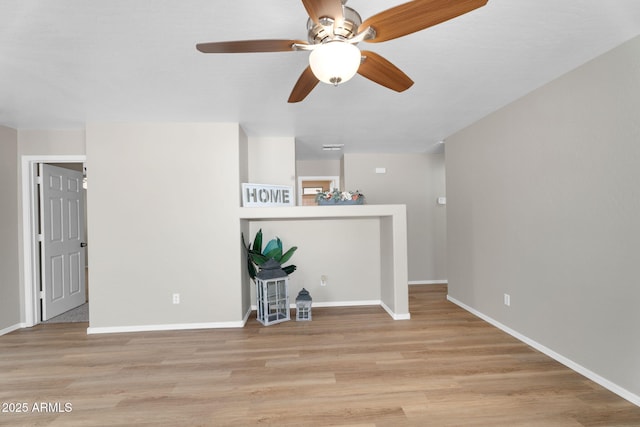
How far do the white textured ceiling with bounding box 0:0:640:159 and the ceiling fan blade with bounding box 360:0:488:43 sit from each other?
1.26 ft

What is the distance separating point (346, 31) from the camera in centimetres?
137

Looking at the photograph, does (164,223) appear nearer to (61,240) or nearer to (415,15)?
(61,240)

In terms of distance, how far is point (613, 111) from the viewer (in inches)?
83.4

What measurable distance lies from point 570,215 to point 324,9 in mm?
2454

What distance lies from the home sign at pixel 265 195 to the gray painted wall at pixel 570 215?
2277 mm

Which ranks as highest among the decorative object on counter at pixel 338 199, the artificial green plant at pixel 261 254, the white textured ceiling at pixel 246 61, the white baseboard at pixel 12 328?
the white textured ceiling at pixel 246 61

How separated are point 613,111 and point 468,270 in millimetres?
2255

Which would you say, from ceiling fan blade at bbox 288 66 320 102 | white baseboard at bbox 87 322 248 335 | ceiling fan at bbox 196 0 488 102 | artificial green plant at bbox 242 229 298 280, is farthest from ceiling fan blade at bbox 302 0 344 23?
white baseboard at bbox 87 322 248 335

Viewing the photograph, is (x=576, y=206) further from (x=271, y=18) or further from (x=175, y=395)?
(x=175, y=395)

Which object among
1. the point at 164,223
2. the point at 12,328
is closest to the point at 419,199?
the point at 164,223

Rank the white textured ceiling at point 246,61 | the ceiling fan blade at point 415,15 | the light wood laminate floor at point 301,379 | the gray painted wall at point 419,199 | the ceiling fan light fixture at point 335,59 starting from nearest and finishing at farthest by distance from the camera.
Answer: the ceiling fan blade at point 415,15, the ceiling fan light fixture at point 335,59, the white textured ceiling at point 246,61, the light wood laminate floor at point 301,379, the gray painted wall at point 419,199

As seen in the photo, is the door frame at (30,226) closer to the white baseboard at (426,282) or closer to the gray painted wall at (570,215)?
the gray painted wall at (570,215)

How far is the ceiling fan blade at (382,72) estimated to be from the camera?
58.3 inches

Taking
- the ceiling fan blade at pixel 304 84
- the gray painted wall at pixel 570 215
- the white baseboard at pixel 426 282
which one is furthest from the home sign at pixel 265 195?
the white baseboard at pixel 426 282
